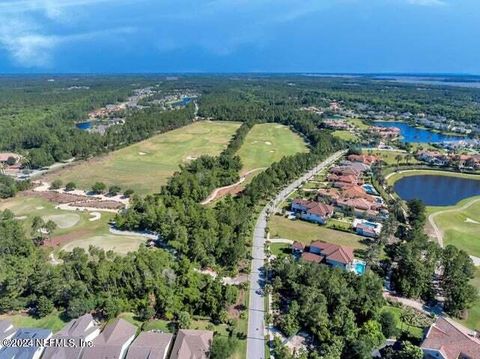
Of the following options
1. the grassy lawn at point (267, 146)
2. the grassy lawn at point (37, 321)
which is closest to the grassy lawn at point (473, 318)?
the grassy lawn at point (37, 321)

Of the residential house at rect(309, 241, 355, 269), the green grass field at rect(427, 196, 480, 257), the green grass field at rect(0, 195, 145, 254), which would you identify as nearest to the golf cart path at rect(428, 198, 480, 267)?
the green grass field at rect(427, 196, 480, 257)

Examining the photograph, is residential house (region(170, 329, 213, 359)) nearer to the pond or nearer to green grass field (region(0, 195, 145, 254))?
green grass field (region(0, 195, 145, 254))

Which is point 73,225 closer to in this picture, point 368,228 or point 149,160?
point 149,160

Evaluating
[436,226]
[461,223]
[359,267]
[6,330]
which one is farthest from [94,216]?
[461,223]

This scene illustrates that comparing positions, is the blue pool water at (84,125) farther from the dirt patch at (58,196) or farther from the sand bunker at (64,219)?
the sand bunker at (64,219)

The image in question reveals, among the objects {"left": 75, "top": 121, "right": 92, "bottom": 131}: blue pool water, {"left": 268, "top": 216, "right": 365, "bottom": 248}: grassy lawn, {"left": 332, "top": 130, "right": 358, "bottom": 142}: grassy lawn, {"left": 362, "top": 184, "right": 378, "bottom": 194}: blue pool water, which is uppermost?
{"left": 75, "top": 121, "right": 92, "bottom": 131}: blue pool water

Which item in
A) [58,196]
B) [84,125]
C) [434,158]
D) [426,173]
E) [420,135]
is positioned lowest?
[426,173]

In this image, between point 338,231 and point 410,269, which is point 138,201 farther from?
point 410,269
